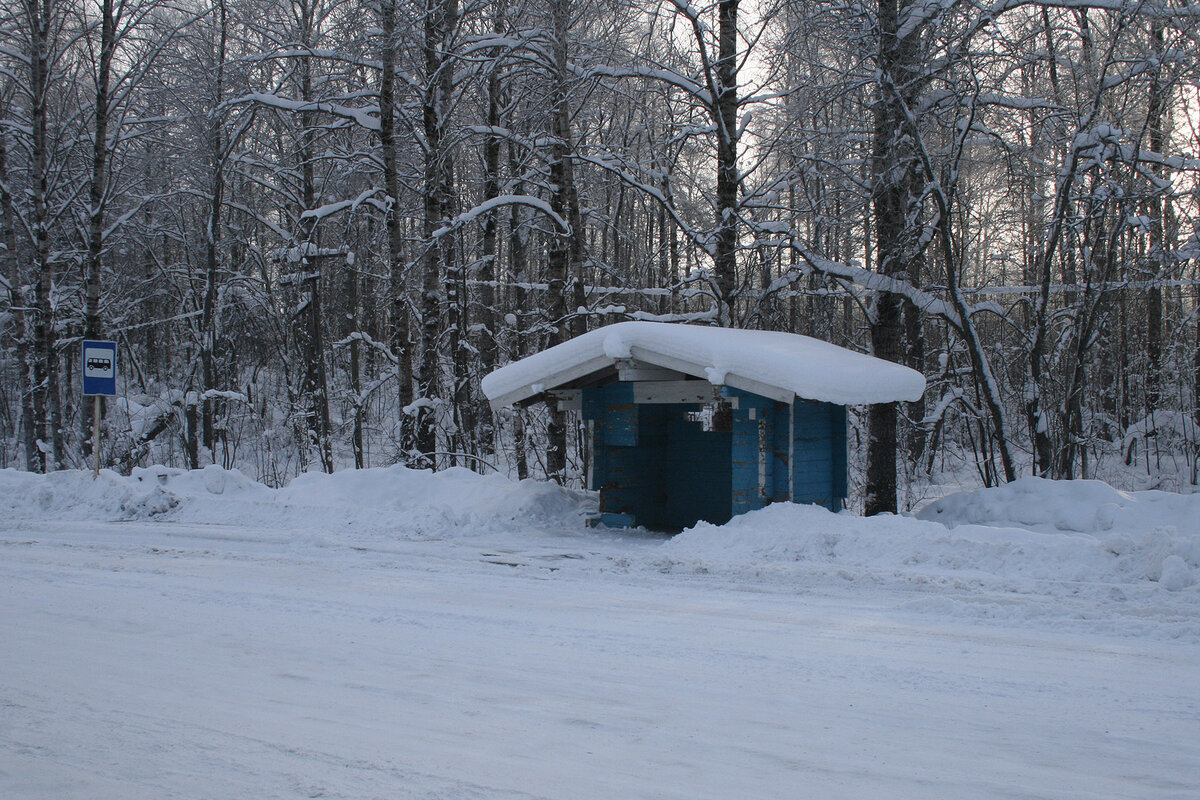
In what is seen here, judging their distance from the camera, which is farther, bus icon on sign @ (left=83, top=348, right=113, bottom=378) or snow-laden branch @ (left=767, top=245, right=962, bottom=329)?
bus icon on sign @ (left=83, top=348, right=113, bottom=378)

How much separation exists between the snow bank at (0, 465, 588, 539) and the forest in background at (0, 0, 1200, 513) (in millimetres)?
2377

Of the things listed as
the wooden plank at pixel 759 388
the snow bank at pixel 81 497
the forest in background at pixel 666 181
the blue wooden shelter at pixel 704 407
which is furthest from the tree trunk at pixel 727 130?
the snow bank at pixel 81 497

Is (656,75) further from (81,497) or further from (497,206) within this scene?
(81,497)

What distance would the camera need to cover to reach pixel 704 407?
35.3 feet

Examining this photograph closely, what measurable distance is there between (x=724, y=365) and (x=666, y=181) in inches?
224

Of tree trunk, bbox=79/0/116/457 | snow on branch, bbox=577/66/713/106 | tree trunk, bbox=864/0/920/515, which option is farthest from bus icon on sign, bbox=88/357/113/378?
tree trunk, bbox=864/0/920/515

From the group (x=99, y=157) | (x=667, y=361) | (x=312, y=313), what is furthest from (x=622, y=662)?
(x=312, y=313)

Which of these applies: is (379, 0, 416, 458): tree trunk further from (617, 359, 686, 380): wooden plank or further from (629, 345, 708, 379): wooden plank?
(629, 345, 708, 379): wooden plank

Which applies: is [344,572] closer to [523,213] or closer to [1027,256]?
[523,213]

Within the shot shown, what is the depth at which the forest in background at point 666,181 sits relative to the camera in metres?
11.7

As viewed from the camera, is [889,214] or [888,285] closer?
[888,285]

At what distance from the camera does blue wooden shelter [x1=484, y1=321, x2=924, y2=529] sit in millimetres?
9438

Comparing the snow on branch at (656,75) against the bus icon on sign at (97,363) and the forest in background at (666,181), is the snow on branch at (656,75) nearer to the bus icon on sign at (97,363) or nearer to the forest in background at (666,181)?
the forest in background at (666,181)

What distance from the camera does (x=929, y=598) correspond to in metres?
6.64
